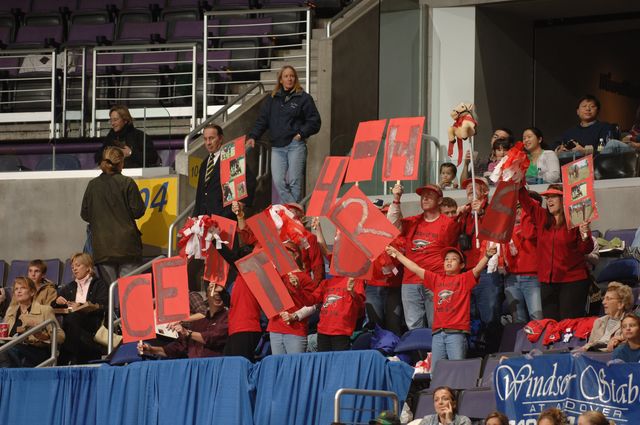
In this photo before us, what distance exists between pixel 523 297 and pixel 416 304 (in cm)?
88

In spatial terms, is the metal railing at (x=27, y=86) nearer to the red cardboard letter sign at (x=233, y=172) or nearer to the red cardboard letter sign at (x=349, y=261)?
the red cardboard letter sign at (x=233, y=172)

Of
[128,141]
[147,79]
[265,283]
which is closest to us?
[265,283]

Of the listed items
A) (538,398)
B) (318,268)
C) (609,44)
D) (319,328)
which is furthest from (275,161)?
(609,44)

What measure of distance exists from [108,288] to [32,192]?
2.98 m

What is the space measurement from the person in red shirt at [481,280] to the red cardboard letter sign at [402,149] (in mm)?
555

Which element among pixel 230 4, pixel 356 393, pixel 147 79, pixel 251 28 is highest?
pixel 230 4

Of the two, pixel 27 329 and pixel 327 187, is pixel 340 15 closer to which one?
pixel 327 187

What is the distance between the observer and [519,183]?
1173cm

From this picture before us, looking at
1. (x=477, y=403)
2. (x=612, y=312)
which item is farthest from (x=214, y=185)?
(x=612, y=312)

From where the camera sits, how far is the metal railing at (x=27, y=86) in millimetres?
18172

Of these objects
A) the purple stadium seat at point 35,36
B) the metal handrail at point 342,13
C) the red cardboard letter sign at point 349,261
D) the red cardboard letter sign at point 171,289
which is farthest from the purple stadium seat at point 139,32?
the red cardboard letter sign at point 349,261

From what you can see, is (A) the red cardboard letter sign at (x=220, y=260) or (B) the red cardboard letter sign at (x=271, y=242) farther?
(A) the red cardboard letter sign at (x=220, y=260)

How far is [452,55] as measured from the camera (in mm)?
17422

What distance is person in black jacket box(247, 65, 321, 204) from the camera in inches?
567
